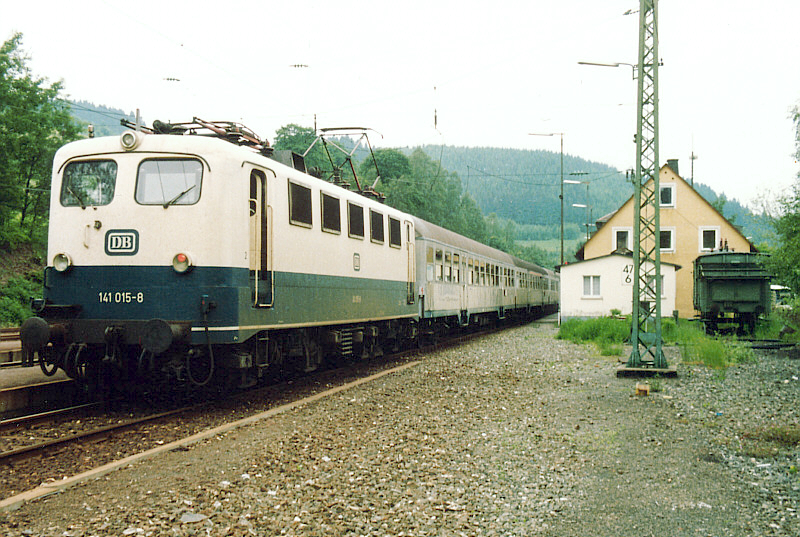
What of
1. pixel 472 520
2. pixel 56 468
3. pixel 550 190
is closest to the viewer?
pixel 472 520

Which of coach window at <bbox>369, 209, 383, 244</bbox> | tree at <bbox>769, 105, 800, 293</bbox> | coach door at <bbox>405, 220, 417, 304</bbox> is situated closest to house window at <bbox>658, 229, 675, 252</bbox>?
tree at <bbox>769, 105, 800, 293</bbox>

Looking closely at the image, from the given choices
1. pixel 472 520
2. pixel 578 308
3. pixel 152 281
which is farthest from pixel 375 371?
pixel 578 308

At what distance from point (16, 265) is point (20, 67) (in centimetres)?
862

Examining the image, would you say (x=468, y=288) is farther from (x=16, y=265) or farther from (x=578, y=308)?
(x=16, y=265)

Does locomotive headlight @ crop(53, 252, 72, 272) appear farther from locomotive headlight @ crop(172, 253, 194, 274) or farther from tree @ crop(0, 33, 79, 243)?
tree @ crop(0, 33, 79, 243)

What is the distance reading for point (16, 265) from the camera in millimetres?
30609

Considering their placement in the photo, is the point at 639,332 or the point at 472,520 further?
the point at 639,332

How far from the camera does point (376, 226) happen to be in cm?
1391

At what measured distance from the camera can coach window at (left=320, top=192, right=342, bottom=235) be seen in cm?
1123

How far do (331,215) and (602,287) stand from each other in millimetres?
20541

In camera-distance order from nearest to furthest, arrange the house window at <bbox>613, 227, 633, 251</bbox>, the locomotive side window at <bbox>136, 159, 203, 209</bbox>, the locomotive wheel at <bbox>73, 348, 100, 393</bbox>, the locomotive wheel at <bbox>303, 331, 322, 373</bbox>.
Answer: the locomotive side window at <bbox>136, 159, 203, 209</bbox>, the locomotive wheel at <bbox>73, 348, 100, 393</bbox>, the locomotive wheel at <bbox>303, 331, 322, 373</bbox>, the house window at <bbox>613, 227, 633, 251</bbox>

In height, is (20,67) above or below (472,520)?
above

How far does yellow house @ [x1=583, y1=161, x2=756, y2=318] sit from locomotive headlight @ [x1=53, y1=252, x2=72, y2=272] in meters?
34.4

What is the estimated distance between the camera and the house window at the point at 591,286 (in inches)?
1174
